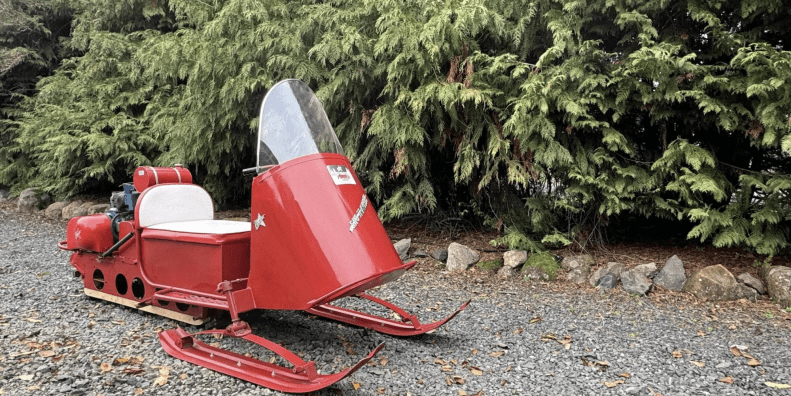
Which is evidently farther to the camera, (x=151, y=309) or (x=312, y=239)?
(x=151, y=309)

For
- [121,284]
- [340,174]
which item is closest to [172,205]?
[121,284]

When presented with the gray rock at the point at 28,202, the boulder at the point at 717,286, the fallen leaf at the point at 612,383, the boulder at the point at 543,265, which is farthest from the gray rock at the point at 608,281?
the gray rock at the point at 28,202

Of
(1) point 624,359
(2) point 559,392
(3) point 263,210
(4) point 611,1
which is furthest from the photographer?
(4) point 611,1

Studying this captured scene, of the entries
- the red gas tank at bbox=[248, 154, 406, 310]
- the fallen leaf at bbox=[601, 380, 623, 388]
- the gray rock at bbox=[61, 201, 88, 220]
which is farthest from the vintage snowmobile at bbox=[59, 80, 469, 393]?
the gray rock at bbox=[61, 201, 88, 220]

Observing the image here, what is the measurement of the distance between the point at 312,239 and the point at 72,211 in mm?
7953

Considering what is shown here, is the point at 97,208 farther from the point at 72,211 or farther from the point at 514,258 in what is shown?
the point at 514,258

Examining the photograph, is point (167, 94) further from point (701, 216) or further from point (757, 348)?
point (757, 348)

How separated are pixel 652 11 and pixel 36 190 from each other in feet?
35.9

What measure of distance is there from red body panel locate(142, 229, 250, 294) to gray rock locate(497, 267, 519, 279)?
2.72 meters

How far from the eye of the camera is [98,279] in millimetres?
4234

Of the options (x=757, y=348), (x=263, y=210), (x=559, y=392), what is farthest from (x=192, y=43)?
(x=757, y=348)

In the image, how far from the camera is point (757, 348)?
3.26 metres

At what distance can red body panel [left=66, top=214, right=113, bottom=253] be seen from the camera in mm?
4031

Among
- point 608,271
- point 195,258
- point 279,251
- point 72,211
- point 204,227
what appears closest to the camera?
point 279,251
